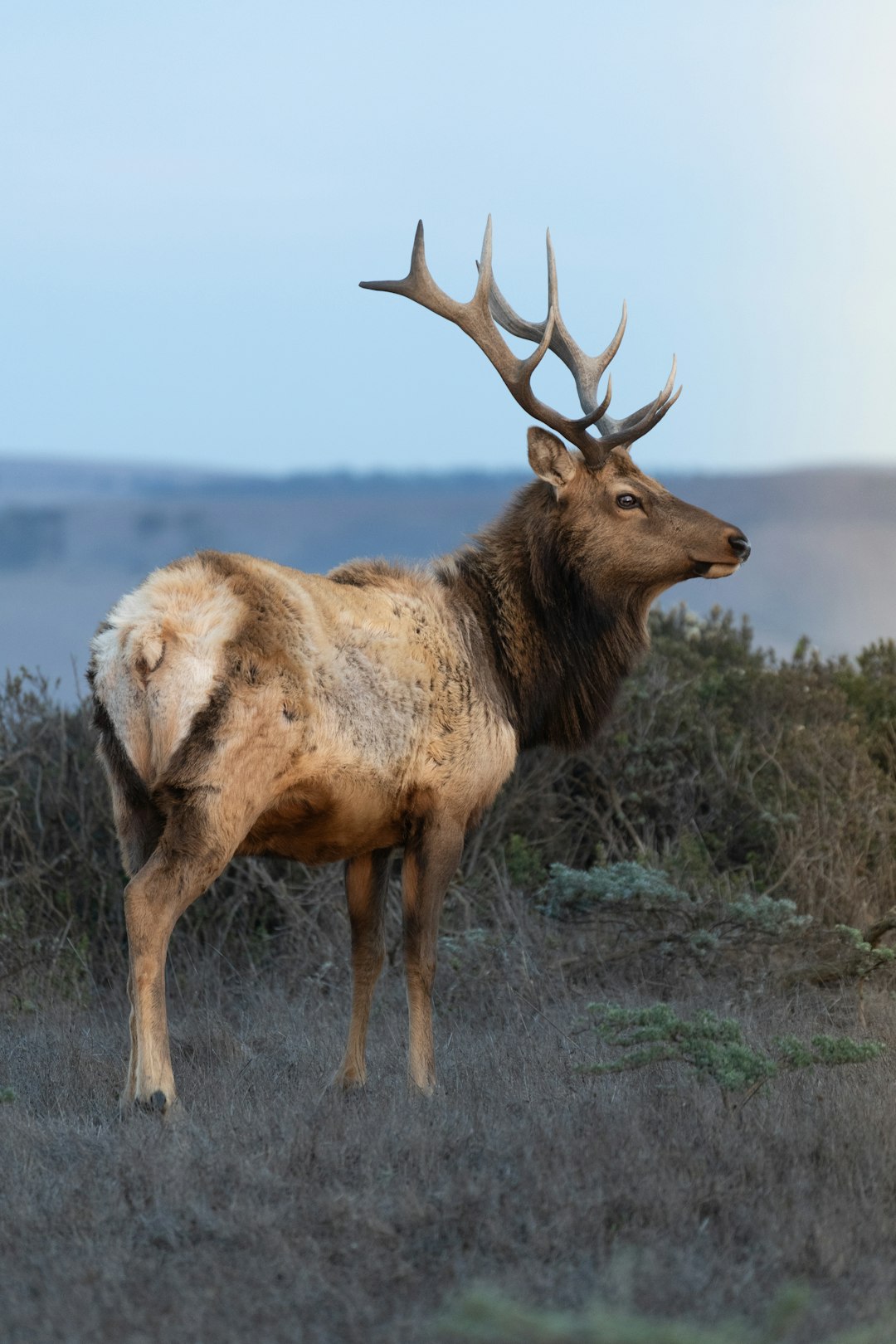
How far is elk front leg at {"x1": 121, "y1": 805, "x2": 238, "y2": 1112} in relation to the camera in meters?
4.93

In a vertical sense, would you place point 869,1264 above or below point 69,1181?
above

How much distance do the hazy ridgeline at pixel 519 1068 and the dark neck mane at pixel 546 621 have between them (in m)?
1.12

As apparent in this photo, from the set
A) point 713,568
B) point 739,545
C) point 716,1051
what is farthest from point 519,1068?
point 739,545

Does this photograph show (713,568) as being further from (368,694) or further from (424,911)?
(424,911)

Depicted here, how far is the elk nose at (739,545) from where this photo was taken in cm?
625

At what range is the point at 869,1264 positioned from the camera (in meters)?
3.48

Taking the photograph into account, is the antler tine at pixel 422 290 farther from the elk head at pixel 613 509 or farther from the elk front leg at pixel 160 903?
the elk front leg at pixel 160 903

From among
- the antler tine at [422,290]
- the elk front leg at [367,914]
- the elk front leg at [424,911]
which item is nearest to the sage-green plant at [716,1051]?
the elk front leg at [424,911]

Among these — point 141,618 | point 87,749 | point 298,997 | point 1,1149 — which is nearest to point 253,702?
point 141,618

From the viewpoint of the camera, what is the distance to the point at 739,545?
6.27 meters

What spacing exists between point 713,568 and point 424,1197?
328 centimetres

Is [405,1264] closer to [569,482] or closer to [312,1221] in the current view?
[312,1221]

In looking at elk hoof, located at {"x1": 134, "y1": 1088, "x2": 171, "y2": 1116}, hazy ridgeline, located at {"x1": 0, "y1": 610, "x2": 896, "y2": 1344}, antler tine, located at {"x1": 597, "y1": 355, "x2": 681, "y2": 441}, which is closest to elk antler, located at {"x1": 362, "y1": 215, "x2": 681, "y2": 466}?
antler tine, located at {"x1": 597, "y1": 355, "x2": 681, "y2": 441}

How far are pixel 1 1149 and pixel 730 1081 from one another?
2262mm
